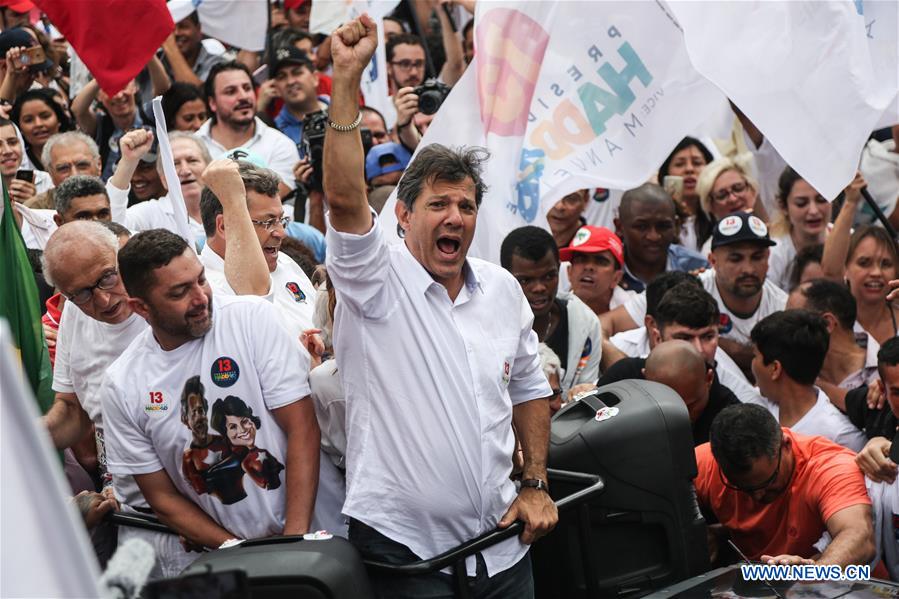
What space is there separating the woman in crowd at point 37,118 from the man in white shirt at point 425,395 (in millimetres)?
4949

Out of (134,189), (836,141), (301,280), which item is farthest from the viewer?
(134,189)

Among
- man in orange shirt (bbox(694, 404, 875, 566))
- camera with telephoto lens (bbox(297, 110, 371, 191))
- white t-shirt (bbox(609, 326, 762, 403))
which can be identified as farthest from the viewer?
camera with telephoto lens (bbox(297, 110, 371, 191))

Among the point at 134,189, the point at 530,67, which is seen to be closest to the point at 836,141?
the point at 530,67

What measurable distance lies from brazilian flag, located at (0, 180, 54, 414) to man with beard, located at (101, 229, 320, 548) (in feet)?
1.49

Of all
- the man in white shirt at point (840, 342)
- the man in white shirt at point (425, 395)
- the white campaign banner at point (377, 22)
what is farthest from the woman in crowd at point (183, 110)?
the man in white shirt at point (425, 395)

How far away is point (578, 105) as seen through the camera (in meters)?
6.23

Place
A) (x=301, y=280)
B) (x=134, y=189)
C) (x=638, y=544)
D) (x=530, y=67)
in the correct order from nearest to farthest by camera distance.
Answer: (x=638, y=544), (x=301, y=280), (x=530, y=67), (x=134, y=189)

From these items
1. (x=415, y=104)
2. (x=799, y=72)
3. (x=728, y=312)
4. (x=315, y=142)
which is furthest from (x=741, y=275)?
(x=315, y=142)

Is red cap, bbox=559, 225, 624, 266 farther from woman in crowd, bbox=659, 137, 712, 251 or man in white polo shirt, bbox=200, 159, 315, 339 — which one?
man in white polo shirt, bbox=200, 159, 315, 339

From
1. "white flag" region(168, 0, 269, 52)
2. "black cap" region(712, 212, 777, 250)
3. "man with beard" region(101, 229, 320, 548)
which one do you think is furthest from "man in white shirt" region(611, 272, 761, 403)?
"white flag" region(168, 0, 269, 52)

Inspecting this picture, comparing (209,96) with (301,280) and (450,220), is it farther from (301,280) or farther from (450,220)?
(450,220)

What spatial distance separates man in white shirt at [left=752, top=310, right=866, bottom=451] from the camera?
18.3 feet

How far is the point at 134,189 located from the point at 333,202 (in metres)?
4.21
